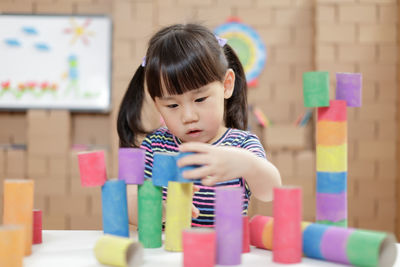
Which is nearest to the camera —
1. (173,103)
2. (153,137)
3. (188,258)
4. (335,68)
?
(188,258)

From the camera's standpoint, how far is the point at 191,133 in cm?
98

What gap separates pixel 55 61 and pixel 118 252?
2350 mm

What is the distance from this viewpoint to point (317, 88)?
70 centimetres

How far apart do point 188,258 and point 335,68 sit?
2.29 meters

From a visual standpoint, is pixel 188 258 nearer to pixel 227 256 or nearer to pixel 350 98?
pixel 227 256

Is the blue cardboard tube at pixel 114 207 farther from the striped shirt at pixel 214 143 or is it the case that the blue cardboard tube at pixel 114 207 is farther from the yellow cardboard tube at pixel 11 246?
the striped shirt at pixel 214 143

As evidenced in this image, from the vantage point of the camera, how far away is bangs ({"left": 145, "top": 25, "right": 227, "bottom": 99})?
3.07 feet

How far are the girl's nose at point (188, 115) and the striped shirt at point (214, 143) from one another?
16 cm

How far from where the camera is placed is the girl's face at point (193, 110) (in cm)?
93

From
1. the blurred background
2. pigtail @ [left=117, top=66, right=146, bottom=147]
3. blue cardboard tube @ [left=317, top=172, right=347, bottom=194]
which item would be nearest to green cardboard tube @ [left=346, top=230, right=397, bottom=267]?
blue cardboard tube @ [left=317, top=172, right=347, bottom=194]

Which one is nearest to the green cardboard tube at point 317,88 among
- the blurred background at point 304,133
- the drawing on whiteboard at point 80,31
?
the blurred background at point 304,133

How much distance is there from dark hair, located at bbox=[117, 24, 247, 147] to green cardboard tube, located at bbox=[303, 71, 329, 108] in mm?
285

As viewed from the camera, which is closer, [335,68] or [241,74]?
[241,74]

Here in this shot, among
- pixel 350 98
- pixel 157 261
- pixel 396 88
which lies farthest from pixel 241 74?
pixel 396 88
